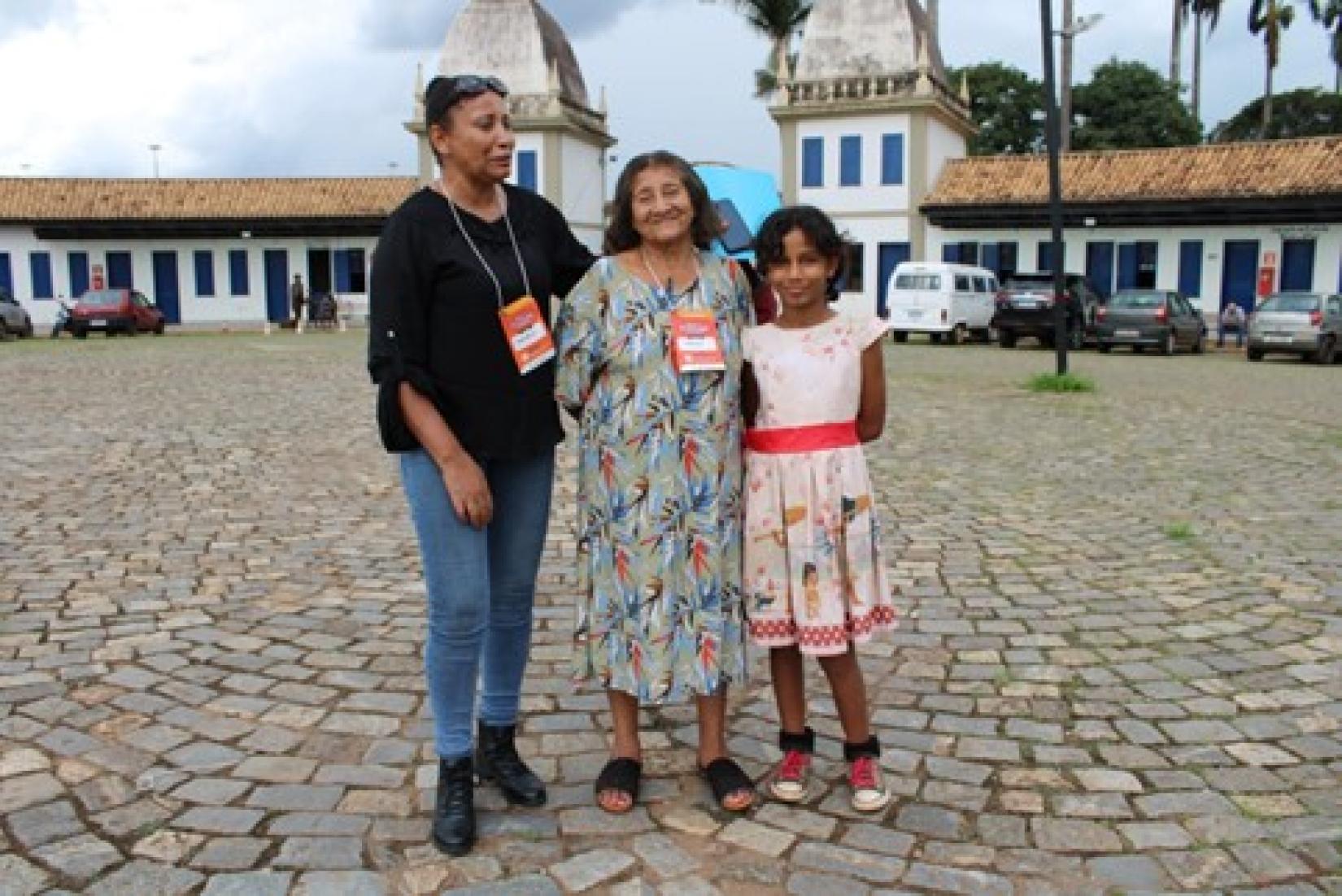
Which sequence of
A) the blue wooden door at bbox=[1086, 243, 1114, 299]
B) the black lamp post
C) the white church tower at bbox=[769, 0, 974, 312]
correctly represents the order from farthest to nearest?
1. the white church tower at bbox=[769, 0, 974, 312]
2. the blue wooden door at bbox=[1086, 243, 1114, 299]
3. the black lamp post

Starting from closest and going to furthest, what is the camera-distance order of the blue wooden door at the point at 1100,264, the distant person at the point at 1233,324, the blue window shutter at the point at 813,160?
1. the distant person at the point at 1233,324
2. the blue wooden door at the point at 1100,264
3. the blue window shutter at the point at 813,160

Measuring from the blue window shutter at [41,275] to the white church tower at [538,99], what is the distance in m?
12.8

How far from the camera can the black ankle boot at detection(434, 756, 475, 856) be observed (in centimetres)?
302

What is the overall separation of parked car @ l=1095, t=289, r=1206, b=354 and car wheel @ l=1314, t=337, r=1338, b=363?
8.53 ft

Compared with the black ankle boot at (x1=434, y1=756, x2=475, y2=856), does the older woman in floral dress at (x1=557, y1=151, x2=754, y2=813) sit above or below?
above

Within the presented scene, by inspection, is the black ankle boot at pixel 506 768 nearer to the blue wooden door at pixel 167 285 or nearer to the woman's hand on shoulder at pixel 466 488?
the woman's hand on shoulder at pixel 466 488

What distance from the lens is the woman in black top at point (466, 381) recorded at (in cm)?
289

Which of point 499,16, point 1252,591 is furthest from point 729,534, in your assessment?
point 499,16

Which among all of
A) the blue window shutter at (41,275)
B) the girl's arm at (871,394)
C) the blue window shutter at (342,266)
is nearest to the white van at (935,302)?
the blue window shutter at (342,266)

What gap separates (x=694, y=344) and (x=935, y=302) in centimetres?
2473

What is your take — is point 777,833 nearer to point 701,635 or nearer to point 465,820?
point 701,635

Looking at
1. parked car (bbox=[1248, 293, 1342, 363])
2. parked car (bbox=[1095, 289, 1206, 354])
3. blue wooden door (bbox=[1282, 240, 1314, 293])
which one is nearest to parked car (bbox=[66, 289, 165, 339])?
parked car (bbox=[1095, 289, 1206, 354])

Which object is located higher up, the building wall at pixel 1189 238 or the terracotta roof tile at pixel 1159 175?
the terracotta roof tile at pixel 1159 175

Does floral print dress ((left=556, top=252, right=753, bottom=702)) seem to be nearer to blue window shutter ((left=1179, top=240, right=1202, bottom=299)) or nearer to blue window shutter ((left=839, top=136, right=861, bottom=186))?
blue window shutter ((left=1179, top=240, right=1202, bottom=299))
